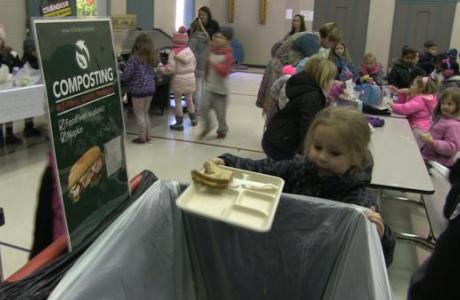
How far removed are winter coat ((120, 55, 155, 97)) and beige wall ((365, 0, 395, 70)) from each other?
7.25 metres

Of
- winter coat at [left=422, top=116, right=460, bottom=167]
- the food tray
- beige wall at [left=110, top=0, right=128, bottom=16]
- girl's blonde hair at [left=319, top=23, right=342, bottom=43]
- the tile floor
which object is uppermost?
beige wall at [left=110, top=0, right=128, bottom=16]

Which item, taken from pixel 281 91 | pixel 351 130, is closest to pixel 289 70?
pixel 281 91

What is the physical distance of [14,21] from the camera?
553 centimetres

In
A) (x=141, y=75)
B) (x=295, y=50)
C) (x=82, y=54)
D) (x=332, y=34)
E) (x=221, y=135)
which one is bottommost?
(x=221, y=135)

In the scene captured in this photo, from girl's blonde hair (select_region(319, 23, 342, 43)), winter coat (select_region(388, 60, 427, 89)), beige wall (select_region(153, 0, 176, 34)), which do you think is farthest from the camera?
beige wall (select_region(153, 0, 176, 34))

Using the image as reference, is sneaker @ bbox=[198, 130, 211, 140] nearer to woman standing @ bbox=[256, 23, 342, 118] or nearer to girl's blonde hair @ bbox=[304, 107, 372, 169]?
woman standing @ bbox=[256, 23, 342, 118]

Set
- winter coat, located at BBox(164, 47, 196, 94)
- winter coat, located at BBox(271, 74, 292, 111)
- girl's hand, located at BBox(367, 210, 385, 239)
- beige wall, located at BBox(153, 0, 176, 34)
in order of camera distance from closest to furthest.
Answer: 1. girl's hand, located at BBox(367, 210, 385, 239)
2. winter coat, located at BBox(271, 74, 292, 111)
3. winter coat, located at BBox(164, 47, 196, 94)
4. beige wall, located at BBox(153, 0, 176, 34)

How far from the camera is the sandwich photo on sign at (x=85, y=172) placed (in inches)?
41.3

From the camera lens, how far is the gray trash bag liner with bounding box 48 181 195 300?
1006 millimetres

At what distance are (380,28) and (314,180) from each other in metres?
9.85

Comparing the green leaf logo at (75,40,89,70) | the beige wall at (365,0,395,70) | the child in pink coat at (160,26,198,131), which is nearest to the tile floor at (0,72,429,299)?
the child in pink coat at (160,26,198,131)

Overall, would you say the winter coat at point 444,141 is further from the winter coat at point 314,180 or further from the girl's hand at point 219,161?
the girl's hand at point 219,161

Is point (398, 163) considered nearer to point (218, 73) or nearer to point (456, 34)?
point (218, 73)

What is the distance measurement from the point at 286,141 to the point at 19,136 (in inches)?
123
